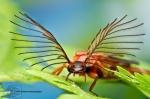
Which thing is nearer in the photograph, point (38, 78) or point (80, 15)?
point (38, 78)

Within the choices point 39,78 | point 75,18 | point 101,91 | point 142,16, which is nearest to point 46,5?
point 75,18

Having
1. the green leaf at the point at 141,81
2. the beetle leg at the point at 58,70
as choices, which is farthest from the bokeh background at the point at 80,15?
the green leaf at the point at 141,81

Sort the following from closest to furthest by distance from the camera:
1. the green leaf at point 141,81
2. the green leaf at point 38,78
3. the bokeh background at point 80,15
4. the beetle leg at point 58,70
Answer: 1. the green leaf at point 141,81
2. the green leaf at point 38,78
3. the beetle leg at point 58,70
4. the bokeh background at point 80,15

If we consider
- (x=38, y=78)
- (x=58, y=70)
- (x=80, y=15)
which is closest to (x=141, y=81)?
(x=38, y=78)

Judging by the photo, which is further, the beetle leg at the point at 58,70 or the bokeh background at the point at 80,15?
the bokeh background at the point at 80,15

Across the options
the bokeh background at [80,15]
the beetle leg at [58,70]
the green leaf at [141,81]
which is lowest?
the green leaf at [141,81]

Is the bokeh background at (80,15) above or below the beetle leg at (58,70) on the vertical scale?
above

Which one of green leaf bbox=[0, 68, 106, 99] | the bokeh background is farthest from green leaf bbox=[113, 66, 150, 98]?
the bokeh background

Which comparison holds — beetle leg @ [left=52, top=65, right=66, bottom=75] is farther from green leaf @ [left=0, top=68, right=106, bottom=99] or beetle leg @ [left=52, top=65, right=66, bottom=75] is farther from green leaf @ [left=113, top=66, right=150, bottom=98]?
green leaf @ [left=113, top=66, right=150, bottom=98]

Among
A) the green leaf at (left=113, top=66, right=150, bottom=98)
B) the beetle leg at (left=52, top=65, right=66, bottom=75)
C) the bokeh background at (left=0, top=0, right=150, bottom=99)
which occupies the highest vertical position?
the bokeh background at (left=0, top=0, right=150, bottom=99)

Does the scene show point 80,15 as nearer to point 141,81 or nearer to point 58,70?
point 58,70

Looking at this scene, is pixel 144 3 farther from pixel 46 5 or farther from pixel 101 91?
pixel 101 91

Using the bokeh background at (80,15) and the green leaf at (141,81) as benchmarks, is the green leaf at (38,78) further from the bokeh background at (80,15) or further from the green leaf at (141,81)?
the bokeh background at (80,15)
